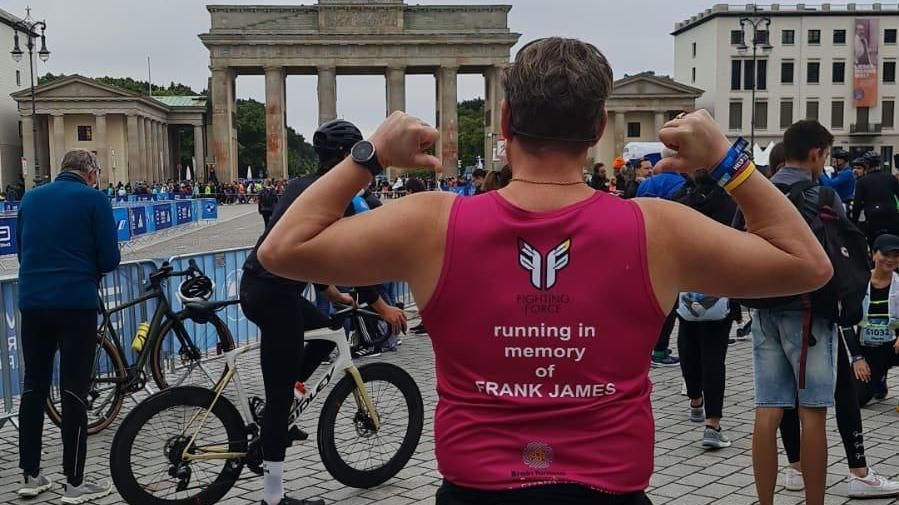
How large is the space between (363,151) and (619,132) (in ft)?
298

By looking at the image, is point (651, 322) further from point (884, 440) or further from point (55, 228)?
point (884, 440)

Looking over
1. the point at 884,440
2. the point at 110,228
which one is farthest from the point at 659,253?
the point at 884,440

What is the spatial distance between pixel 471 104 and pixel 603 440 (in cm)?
15257

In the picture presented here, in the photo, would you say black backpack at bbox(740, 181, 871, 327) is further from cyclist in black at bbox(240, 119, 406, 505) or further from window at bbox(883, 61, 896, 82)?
window at bbox(883, 61, 896, 82)

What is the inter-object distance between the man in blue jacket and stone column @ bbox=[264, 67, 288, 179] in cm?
7973

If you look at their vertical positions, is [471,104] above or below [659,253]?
above

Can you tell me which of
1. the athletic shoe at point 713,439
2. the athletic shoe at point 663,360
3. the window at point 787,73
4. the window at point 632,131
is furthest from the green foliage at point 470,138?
the athletic shoe at point 713,439

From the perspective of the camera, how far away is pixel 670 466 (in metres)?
6.61

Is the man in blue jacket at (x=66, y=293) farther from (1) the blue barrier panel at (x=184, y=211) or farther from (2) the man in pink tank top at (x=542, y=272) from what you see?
(1) the blue barrier panel at (x=184, y=211)

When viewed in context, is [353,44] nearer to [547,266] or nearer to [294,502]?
[294,502]

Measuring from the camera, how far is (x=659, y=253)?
2189 millimetres

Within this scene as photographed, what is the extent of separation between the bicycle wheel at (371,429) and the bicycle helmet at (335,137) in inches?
63.6

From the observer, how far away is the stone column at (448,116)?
8356cm

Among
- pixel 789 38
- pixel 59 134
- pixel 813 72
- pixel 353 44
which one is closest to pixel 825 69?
pixel 813 72
